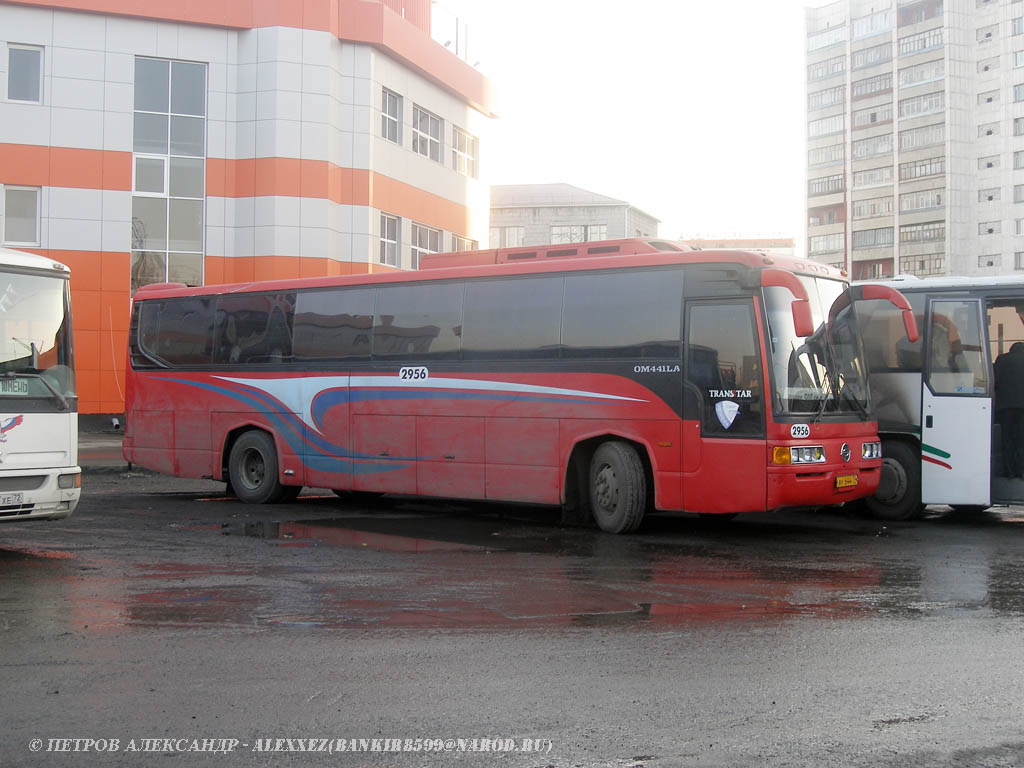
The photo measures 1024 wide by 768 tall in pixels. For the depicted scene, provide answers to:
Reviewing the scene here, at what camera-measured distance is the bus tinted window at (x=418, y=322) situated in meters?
14.2

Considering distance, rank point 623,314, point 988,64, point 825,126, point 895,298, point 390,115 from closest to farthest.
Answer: point 895,298, point 623,314, point 390,115, point 988,64, point 825,126

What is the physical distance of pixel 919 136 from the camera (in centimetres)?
8844

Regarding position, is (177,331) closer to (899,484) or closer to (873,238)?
(899,484)

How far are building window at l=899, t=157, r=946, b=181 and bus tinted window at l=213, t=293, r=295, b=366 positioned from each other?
264ft

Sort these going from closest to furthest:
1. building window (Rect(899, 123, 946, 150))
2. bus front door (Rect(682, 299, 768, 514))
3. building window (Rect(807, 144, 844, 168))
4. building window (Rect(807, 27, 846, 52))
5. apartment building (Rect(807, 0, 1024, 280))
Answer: bus front door (Rect(682, 299, 768, 514))
apartment building (Rect(807, 0, 1024, 280))
building window (Rect(899, 123, 946, 150))
building window (Rect(807, 144, 844, 168))
building window (Rect(807, 27, 846, 52))

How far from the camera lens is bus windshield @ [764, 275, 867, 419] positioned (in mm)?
11555

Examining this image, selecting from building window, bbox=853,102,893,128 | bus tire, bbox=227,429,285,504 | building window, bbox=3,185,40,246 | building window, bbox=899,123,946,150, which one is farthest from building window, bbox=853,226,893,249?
bus tire, bbox=227,429,285,504

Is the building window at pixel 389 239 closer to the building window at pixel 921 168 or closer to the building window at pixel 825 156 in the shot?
the building window at pixel 921 168

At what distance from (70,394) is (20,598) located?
112 inches

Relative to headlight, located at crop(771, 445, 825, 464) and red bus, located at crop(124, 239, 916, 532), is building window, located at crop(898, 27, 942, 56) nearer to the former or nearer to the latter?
red bus, located at crop(124, 239, 916, 532)

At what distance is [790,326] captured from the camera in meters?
11.7

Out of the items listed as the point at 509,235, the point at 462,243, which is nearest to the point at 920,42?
the point at 509,235

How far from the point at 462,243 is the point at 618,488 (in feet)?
89.4

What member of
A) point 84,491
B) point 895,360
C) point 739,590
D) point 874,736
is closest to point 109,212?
point 84,491
